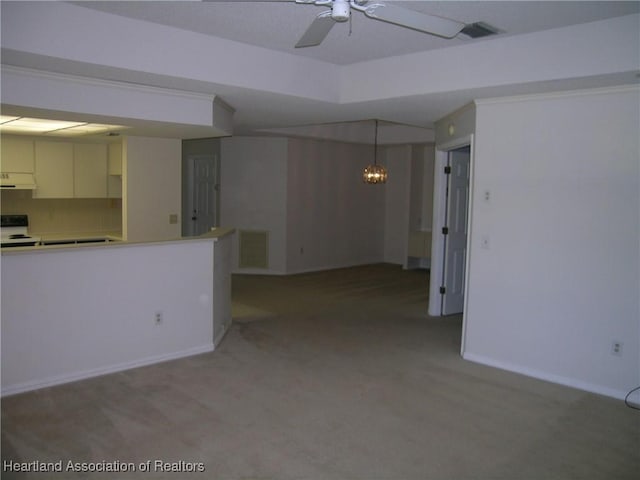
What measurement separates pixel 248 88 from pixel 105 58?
1.18m

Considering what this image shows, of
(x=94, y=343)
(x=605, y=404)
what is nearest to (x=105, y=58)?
(x=94, y=343)

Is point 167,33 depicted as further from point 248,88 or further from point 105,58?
point 248,88

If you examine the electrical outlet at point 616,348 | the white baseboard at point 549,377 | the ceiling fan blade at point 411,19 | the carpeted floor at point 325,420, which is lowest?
the carpeted floor at point 325,420

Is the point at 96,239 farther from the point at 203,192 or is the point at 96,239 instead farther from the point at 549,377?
the point at 549,377

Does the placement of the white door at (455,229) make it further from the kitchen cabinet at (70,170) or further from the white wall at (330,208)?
the kitchen cabinet at (70,170)

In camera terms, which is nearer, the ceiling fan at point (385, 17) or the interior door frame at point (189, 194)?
the ceiling fan at point (385, 17)

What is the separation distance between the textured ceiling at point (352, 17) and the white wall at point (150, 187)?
257 cm

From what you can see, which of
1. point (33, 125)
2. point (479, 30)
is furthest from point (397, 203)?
point (479, 30)

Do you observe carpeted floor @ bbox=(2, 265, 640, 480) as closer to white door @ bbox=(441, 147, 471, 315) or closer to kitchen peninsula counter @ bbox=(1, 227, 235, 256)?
kitchen peninsula counter @ bbox=(1, 227, 235, 256)

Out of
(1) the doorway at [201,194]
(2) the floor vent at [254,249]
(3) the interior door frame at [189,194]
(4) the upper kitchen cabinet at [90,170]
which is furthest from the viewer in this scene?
(3) the interior door frame at [189,194]

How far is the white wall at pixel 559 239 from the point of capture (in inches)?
160

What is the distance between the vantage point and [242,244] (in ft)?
30.5

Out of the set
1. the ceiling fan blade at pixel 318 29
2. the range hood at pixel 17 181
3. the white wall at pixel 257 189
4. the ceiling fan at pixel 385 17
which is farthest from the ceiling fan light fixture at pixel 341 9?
the white wall at pixel 257 189

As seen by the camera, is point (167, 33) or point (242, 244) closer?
point (167, 33)
